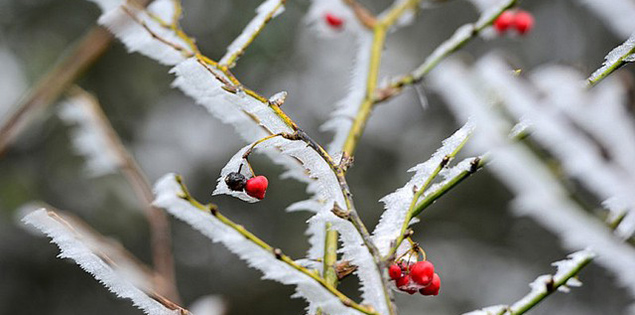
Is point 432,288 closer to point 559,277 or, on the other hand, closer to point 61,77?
point 559,277

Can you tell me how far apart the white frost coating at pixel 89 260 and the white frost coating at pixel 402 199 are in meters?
0.17

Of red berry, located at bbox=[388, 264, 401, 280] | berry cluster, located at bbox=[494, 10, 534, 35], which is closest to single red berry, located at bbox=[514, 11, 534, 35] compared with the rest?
berry cluster, located at bbox=[494, 10, 534, 35]

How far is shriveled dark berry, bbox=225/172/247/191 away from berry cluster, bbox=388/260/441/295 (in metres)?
0.15

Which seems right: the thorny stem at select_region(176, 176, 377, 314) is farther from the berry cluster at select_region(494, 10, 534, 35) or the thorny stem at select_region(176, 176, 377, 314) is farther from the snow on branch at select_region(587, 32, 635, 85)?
the berry cluster at select_region(494, 10, 534, 35)

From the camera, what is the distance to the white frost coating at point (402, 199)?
21.4 inches

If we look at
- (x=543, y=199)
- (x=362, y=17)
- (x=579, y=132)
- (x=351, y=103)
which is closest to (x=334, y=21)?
(x=362, y=17)

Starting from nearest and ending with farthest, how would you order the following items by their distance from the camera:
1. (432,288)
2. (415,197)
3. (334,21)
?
(415,197)
(432,288)
(334,21)

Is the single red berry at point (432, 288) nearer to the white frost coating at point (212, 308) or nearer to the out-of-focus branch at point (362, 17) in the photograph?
the out-of-focus branch at point (362, 17)

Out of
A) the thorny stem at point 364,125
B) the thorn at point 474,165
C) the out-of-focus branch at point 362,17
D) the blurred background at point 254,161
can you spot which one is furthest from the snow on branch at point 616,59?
the blurred background at point 254,161

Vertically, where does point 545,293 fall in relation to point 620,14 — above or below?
below

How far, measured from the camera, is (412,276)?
64 centimetres

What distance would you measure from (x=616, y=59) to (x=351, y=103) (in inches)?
15.2

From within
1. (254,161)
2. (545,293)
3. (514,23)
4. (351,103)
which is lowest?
(545,293)

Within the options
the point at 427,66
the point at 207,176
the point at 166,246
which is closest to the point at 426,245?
the point at 207,176
